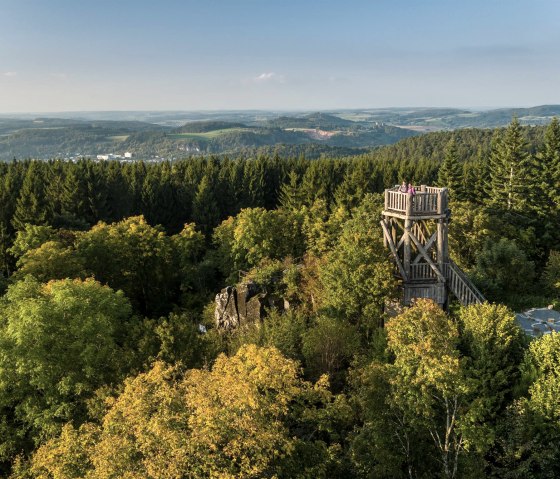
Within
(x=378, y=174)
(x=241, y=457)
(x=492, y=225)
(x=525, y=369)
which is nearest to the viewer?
(x=241, y=457)

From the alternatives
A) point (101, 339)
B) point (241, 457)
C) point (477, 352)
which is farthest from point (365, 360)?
point (101, 339)

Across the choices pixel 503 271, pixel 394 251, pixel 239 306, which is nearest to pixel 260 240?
pixel 239 306

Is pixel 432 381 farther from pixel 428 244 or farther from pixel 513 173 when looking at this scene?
pixel 513 173

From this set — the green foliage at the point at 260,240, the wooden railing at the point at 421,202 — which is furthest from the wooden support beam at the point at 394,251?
the green foliage at the point at 260,240

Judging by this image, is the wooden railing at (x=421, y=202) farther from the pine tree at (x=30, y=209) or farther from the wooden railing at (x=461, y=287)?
the pine tree at (x=30, y=209)

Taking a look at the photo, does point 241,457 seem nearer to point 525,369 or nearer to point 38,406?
point 525,369

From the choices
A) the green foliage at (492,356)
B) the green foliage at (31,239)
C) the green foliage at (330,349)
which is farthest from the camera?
the green foliage at (31,239)
